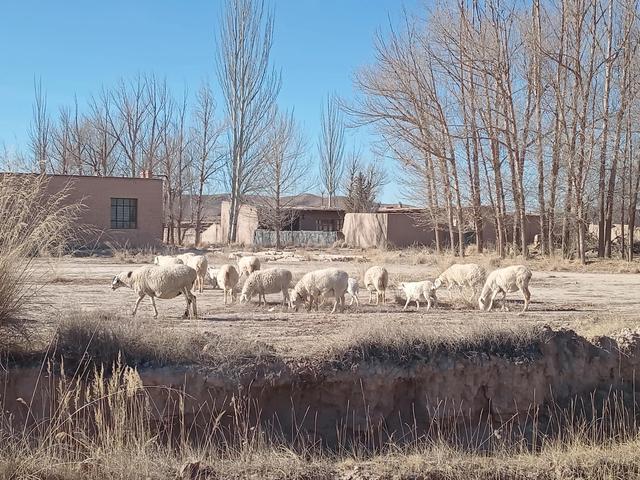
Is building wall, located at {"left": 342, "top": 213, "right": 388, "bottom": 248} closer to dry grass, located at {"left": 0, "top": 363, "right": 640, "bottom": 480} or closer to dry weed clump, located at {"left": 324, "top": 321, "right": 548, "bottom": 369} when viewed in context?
dry weed clump, located at {"left": 324, "top": 321, "right": 548, "bottom": 369}

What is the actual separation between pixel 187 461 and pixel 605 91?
92.6 feet

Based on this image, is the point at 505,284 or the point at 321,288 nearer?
the point at 321,288

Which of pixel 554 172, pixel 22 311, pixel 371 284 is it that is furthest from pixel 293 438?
pixel 554 172

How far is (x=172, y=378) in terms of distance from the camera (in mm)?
→ 8578

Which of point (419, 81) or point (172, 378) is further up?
point (419, 81)

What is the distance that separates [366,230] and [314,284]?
34.9 metres

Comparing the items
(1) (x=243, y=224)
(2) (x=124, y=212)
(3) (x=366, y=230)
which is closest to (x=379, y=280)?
(2) (x=124, y=212)

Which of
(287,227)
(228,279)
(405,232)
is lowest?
(228,279)

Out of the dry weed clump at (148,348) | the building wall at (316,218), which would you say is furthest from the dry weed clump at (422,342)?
the building wall at (316,218)

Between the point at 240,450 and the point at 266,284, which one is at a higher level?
the point at 266,284

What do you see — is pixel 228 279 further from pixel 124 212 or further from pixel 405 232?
pixel 405 232

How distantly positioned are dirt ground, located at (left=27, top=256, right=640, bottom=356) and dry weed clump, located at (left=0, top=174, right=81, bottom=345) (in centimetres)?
28

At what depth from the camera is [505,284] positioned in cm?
1521

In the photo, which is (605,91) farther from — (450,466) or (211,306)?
(450,466)
